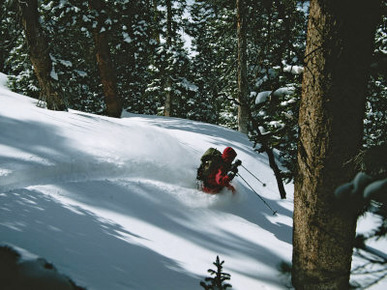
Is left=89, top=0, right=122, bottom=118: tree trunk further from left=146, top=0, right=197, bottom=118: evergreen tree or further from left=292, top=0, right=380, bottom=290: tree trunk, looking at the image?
left=292, top=0, right=380, bottom=290: tree trunk

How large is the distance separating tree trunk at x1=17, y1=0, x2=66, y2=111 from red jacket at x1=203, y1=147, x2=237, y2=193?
5.10 m

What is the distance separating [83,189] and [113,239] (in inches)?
63.1

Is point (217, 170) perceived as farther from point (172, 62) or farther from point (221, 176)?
point (172, 62)

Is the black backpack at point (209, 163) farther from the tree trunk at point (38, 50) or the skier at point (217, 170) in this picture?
the tree trunk at point (38, 50)

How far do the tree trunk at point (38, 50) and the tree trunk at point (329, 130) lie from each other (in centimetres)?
739

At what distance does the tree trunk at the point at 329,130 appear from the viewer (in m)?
2.30

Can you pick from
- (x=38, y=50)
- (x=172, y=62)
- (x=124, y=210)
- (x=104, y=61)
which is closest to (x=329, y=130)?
(x=124, y=210)

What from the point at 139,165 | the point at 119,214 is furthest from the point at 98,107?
the point at 119,214

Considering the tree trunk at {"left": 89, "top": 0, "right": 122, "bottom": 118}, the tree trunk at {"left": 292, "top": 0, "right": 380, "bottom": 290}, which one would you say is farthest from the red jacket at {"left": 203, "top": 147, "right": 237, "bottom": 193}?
the tree trunk at {"left": 89, "top": 0, "right": 122, "bottom": 118}

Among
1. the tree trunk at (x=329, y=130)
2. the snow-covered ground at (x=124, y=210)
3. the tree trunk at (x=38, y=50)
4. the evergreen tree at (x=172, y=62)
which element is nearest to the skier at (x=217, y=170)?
the snow-covered ground at (x=124, y=210)

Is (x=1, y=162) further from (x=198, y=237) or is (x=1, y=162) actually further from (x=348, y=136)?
(x=348, y=136)

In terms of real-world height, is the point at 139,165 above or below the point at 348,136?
below

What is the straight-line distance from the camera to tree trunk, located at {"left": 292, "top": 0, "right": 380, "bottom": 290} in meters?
2.30

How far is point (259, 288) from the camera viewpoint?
3154 millimetres
